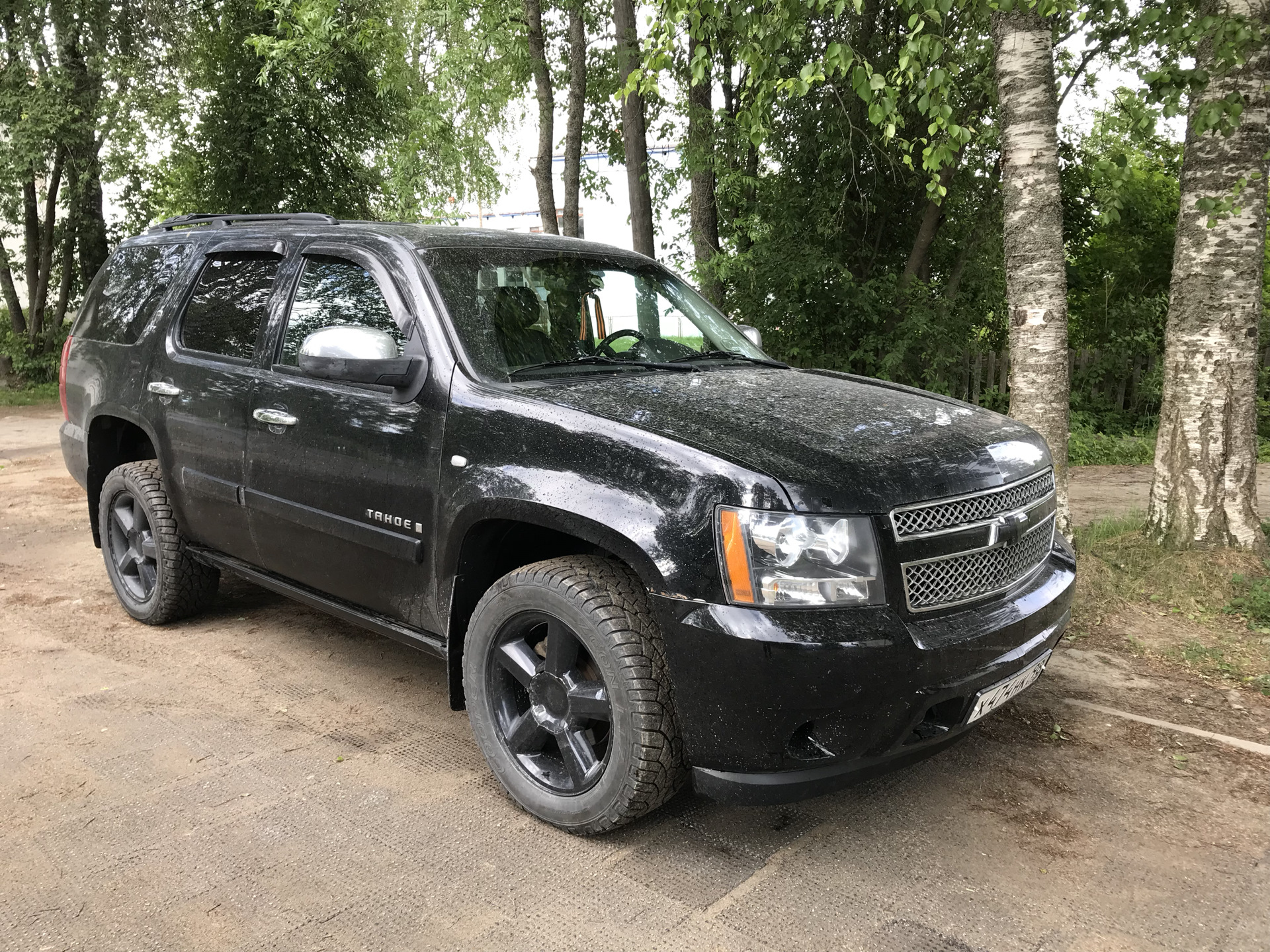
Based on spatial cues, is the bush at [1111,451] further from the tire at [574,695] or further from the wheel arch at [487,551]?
the tire at [574,695]

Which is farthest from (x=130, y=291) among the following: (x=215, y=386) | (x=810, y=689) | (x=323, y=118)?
(x=323, y=118)

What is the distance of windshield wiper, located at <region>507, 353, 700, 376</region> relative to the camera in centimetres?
357

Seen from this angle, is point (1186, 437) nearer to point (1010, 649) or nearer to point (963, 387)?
point (1010, 649)

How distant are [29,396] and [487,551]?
54.3 feet

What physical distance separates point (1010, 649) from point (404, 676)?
265 centimetres

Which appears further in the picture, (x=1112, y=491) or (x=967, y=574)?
(x=1112, y=491)

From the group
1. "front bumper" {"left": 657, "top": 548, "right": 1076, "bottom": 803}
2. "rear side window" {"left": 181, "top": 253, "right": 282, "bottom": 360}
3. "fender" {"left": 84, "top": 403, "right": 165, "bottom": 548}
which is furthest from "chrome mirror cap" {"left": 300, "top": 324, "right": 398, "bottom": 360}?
"fender" {"left": 84, "top": 403, "right": 165, "bottom": 548}

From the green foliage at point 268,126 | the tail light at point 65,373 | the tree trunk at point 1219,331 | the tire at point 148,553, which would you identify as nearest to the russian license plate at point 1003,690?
the tree trunk at point 1219,331

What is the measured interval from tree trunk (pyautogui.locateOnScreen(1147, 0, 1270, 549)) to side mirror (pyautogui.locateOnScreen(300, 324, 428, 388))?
4.19m

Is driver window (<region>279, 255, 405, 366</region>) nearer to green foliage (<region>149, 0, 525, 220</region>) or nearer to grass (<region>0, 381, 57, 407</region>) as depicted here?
green foliage (<region>149, 0, 525, 220</region>)

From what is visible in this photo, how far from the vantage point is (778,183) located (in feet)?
37.9

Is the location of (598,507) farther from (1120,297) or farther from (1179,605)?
(1120,297)

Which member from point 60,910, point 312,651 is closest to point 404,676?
point 312,651

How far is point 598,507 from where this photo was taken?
9.60 ft
